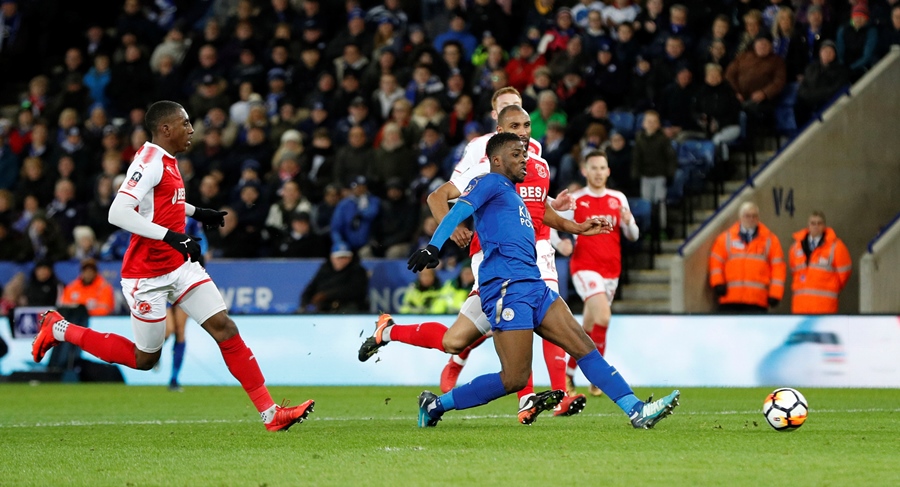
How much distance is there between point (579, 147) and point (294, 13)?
8.28m

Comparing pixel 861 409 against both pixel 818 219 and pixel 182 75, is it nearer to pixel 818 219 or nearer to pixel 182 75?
pixel 818 219

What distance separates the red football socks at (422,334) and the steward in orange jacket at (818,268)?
7.98 meters

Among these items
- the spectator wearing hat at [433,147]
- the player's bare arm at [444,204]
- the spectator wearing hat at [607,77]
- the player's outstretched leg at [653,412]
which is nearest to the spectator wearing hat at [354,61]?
the spectator wearing hat at [433,147]

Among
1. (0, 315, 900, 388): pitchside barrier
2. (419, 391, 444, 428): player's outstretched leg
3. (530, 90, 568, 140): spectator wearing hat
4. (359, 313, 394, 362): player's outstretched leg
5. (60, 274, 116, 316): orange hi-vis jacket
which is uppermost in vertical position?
(530, 90, 568, 140): spectator wearing hat

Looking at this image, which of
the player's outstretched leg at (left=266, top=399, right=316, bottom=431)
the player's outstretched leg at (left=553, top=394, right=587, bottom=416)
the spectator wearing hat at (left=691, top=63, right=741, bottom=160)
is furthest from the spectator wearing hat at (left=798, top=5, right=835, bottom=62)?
the player's outstretched leg at (left=266, top=399, right=316, bottom=431)

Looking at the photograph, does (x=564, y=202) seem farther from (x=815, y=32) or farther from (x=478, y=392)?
(x=815, y=32)

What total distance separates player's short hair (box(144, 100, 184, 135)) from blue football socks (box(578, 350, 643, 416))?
10.3ft

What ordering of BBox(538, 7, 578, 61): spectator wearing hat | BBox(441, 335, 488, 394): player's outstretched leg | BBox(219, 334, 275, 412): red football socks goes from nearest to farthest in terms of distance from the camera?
1. BBox(219, 334, 275, 412): red football socks
2. BBox(441, 335, 488, 394): player's outstretched leg
3. BBox(538, 7, 578, 61): spectator wearing hat

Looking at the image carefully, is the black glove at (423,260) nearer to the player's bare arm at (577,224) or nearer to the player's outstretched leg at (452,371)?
the player's bare arm at (577,224)

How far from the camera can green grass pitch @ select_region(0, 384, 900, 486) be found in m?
6.78

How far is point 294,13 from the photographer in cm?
2464

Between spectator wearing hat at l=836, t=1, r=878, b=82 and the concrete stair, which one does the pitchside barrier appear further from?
spectator wearing hat at l=836, t=1, r=878, b=82

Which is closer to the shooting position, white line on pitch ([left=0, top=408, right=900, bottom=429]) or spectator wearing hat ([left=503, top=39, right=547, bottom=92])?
white line on pitch ([left=0, top=408, right=900, bottom=429])

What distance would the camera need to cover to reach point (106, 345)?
952 cm
